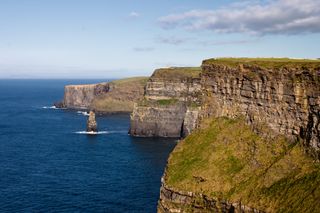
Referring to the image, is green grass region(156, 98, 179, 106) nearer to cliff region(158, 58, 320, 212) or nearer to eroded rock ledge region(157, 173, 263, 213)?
cliff region(158, 58, 320, 212)

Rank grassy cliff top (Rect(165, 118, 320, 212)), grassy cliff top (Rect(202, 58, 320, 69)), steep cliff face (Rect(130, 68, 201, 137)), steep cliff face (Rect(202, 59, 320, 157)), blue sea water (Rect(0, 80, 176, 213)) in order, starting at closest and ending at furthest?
grassy cliff top (Rect(165, 118, 320, 212)) < steep cliff face (Rect(202, 59, 320, 157)) < grassy cliff top (Rect(202, 58, 320, 69)) < blue sea water (Rect(0, 80, 176, 213)) < steep cliff face (Rect(130, 68, 201, 137))

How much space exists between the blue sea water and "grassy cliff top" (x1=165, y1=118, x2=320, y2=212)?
21966mm

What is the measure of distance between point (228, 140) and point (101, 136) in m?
111

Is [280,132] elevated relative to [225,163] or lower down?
elevated

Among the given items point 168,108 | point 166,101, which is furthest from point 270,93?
point 166,101

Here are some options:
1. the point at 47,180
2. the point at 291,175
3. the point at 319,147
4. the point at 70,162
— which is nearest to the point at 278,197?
the point at 291,175

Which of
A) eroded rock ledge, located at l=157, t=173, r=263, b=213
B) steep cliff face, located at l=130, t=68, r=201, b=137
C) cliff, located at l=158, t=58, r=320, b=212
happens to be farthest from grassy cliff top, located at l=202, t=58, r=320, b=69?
steep cliff face, located at l=130, t=68, r=201, b=137

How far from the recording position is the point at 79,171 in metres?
128

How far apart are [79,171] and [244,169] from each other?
66274 millimetres

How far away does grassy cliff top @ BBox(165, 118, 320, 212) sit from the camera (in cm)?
6206

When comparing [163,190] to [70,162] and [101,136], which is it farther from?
[101,136]

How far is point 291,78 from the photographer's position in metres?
71.2

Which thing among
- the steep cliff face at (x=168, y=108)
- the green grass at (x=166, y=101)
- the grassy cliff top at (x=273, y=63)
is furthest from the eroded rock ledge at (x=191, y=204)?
the green grass at (x=166, y=101)

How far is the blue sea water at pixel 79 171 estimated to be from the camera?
10044cm
